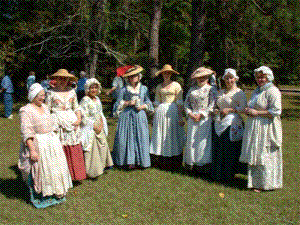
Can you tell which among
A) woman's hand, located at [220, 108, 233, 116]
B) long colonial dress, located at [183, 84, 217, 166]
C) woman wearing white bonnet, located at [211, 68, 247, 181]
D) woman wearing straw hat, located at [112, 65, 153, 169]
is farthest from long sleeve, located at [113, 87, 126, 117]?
woman's hand, located at [220, 108, 233, 116]

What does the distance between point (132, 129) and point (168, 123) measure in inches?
23.5

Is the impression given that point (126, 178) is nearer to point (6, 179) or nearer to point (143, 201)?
point (143, 201)

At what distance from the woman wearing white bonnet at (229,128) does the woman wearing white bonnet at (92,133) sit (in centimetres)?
173

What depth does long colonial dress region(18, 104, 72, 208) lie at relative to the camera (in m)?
4.14

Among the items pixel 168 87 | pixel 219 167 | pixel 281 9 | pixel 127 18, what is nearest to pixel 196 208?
pixel 219 167

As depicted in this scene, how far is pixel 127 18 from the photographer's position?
12734 millimetres

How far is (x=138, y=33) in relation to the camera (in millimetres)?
14281

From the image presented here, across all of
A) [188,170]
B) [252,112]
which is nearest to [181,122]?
[188,170]

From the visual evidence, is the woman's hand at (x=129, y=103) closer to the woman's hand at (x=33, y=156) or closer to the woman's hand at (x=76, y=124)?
the woman's hand at (x=76, y=124)

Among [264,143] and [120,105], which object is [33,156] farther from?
[264,143]

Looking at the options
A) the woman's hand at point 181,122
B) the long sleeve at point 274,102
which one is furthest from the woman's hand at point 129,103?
the long sleeve at point 274,102

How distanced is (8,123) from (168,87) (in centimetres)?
664

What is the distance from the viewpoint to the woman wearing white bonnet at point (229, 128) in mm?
4984

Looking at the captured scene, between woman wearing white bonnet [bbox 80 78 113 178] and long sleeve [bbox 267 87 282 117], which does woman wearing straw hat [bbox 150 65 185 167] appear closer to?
woman wearing white bonnet [bbox 80 78 113 178]
